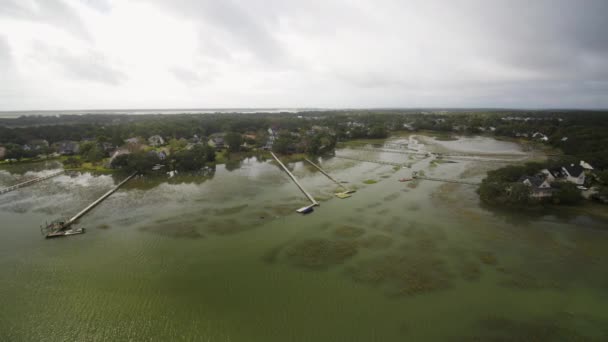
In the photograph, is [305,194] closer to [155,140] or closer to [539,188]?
[539,188]

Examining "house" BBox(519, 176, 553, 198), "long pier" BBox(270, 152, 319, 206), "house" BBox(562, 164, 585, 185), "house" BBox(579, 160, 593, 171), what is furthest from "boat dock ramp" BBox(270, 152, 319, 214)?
"house" BBox(579, 160, 593, 171)

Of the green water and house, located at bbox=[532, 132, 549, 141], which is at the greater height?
house, located at bbox=[532, 132, 549, 141]

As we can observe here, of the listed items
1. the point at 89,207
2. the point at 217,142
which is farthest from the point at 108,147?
the point at 89,207

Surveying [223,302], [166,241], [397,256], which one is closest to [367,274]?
[397,256]

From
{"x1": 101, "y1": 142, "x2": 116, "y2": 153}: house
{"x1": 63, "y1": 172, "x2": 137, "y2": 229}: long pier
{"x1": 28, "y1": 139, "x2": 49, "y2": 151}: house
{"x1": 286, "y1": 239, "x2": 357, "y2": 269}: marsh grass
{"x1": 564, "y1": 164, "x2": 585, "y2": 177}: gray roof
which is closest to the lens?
{"x1": 286, "y1": 239, "x2": 357, "y2": 269}: marsh grass

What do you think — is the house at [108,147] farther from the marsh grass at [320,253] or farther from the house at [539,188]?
the house at [539,188]

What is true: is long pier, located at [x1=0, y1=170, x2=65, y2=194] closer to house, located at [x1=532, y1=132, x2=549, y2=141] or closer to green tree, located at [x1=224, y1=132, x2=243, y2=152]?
green tree, located at [x1=224, y1=132, x2=243, y2=152]
